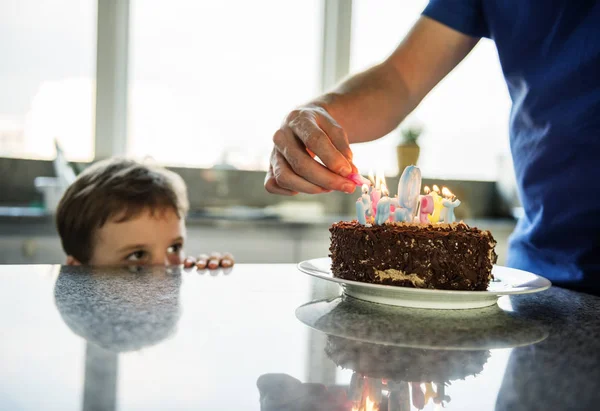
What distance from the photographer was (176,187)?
5.14ft

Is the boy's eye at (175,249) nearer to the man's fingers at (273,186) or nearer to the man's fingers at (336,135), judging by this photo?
the man's fingers at (273,186)

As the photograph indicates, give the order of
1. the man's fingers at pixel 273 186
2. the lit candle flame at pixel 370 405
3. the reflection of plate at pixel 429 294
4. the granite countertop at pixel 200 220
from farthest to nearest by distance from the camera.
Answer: the granite countertop at pixel 200 220 < the man's fingers at pixel 273 186 < the reflection of plate at pixel 429 294 < the lit candle flame at pixel 370 405

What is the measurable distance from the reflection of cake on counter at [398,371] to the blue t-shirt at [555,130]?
585 millimetres

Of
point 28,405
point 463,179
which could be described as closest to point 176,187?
point 28,405

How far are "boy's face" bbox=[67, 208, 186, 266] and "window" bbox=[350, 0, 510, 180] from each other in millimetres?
2382

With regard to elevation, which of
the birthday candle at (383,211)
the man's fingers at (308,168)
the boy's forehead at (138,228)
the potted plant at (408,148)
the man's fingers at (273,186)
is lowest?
the boy's forehead at (138,228)

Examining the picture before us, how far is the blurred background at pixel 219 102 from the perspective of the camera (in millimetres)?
2900

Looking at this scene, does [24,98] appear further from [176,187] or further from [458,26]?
[458,26]

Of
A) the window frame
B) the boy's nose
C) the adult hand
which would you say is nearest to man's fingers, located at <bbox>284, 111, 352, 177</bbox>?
the adult hand

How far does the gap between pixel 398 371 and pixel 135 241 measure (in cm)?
107

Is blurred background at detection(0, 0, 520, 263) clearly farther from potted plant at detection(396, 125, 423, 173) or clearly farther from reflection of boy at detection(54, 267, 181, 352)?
reflection of boy at detection(54, 267, 181, 352)

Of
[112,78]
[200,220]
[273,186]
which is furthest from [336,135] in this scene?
[112,78]

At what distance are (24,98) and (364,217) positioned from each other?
275 centimetres

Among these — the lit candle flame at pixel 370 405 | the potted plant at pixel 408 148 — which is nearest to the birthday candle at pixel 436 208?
the lit candle flame at pixel 370 405
